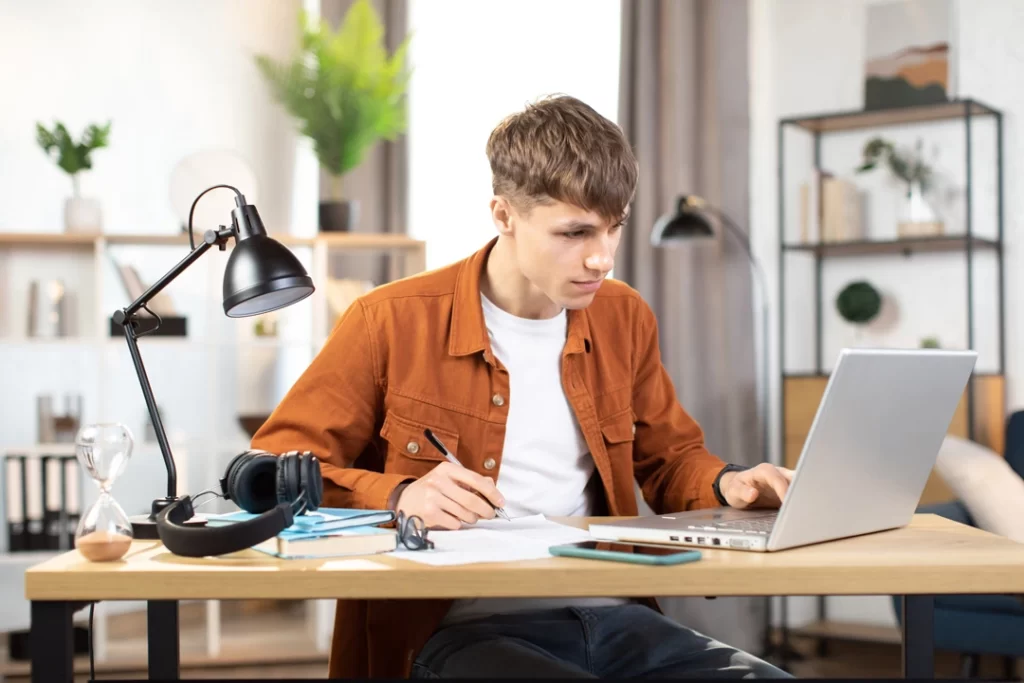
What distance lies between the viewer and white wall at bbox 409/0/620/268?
4098 millimetres

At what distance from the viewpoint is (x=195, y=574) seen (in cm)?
109

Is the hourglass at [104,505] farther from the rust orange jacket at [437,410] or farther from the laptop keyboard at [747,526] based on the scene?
the laptop keyboard at [747,526]

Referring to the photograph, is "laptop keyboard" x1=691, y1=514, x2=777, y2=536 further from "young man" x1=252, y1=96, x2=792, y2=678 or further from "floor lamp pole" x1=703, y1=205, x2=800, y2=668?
"floor lamp pole" x1=703, y1=205, x2=800, y2=668

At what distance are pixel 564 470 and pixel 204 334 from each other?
2.82 metres

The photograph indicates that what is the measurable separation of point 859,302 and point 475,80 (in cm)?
162

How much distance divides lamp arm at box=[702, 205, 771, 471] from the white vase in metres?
0.48

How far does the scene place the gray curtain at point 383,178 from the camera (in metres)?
4.27

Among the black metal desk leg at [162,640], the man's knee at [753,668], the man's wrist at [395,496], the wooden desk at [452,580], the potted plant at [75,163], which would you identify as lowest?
the man's knee at [753,668]

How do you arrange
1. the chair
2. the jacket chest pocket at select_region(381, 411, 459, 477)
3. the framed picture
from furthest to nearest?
1. the framed picture
2. the chair
3. the jacket chest pocket at select_region(381, 411, 459, 477)

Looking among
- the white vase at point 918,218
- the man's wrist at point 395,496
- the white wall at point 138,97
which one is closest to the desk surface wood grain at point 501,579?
the man's wrist at point 395,496

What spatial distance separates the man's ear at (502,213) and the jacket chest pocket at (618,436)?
1.12 feet

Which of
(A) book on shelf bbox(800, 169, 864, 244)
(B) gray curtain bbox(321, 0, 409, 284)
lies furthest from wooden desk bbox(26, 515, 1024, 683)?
(B) gray curtain bbox(321, 0, 409, 284)

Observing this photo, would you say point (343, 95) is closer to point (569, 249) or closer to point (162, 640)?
point (569, 249)

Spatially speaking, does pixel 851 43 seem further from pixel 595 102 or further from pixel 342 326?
pixel 342 326
